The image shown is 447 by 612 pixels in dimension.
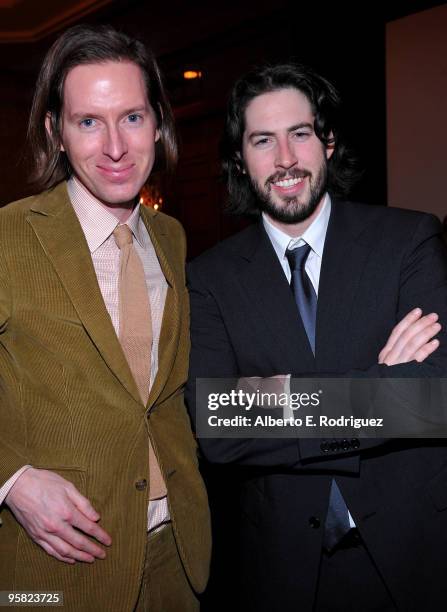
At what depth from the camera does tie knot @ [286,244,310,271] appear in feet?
6.07

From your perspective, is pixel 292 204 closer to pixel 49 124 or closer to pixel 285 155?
pixel 285 155

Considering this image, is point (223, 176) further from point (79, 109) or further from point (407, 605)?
point (407, 605)

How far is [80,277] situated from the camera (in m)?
1.49

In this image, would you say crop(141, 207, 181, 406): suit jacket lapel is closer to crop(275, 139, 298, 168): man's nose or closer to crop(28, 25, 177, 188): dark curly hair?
crop(28, 25, 177, 188): dark curly hair

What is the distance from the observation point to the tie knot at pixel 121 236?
65.1 inches

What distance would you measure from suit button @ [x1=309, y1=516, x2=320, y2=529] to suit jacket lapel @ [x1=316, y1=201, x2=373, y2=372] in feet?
1.29

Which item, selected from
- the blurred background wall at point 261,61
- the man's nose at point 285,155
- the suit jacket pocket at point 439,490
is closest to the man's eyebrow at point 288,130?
the man's nose at point 285,155

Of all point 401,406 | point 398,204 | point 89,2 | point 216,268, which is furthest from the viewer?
point 89,2

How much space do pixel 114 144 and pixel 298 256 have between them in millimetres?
643

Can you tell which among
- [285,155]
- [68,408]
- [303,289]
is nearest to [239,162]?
[285,155]

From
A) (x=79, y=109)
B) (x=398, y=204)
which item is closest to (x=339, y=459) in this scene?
(x=79, y=109)

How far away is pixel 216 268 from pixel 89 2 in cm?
528

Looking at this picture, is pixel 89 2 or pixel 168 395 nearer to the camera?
pixel 168 395

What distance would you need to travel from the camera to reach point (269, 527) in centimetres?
170
